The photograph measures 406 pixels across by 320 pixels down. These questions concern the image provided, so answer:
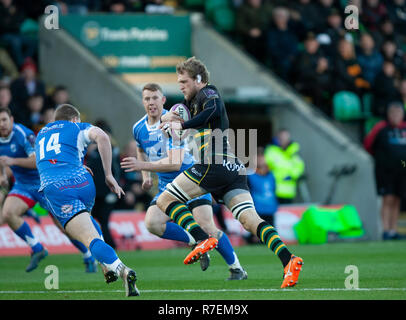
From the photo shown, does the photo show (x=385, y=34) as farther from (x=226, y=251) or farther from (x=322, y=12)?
(x=226, y=251)

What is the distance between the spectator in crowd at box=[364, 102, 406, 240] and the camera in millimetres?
17516

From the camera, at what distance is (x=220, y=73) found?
2064 cm

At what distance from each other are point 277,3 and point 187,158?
38.6 feet

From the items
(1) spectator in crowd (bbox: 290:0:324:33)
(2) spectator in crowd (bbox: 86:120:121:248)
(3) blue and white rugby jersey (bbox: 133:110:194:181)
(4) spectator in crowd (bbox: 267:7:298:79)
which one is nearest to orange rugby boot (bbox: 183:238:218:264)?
(3) blue and white rugby jersey (bbox: 133:110:194:181)

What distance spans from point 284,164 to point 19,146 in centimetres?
746

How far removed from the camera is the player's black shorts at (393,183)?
1766 cm

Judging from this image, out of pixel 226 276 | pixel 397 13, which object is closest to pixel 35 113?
pixel 226 276

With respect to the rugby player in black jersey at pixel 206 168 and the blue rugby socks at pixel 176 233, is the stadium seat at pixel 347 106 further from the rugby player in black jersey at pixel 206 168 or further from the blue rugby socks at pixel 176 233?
the rugby player in black jersey at pixel 206 168

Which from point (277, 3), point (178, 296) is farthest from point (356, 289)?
point (277, 3)

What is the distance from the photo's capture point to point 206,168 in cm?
870

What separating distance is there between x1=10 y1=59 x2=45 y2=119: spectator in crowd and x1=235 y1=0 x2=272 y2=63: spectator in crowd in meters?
5.61

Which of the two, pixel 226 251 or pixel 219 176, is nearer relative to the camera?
pixel 219 176

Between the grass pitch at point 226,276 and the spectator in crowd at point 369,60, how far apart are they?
6.06 m
